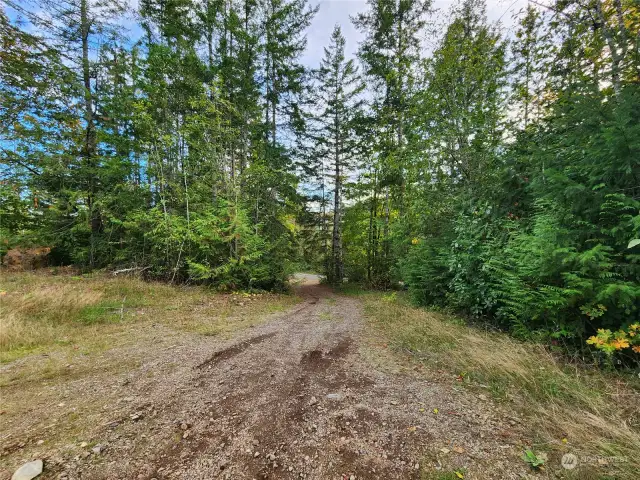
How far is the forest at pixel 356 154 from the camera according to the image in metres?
3.28

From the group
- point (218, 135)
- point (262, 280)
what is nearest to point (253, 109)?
point (218, 135)

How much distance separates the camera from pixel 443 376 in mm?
3191

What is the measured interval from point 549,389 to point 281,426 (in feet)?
9.16

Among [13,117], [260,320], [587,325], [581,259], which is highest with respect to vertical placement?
[13,117]

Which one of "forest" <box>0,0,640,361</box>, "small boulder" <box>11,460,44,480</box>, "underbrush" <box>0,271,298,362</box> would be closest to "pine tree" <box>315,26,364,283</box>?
"forest" <box>0,0,640,361</box>

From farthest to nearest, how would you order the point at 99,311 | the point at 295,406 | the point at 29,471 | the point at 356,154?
the point at 356,154 < the point at 99,311 < the point at 295,406 < the point at 29,471

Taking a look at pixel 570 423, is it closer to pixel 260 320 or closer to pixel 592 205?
pixel 592 205

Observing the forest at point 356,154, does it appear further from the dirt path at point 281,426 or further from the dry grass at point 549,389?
the dirt path at point 281,426

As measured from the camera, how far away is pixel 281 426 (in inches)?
85.4

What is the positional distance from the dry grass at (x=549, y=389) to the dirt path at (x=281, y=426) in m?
0.35

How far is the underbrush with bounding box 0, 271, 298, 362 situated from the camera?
392cm

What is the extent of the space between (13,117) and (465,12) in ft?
54.5

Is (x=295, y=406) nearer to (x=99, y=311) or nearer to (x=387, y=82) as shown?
(x=99, y=311)

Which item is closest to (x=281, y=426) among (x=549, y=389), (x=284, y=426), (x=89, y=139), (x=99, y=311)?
(x=284, y=426)
